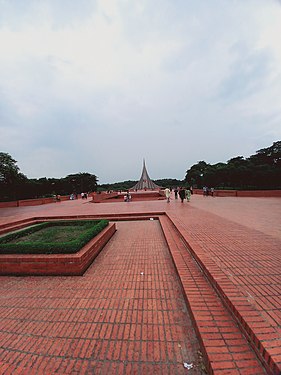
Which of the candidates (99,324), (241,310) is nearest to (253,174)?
(241,310)

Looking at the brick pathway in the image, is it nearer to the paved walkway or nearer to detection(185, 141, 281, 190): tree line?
the paved walkway

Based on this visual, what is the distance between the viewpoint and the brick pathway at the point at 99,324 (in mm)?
1658

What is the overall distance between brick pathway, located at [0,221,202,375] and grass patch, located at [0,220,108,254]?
1.67 feet

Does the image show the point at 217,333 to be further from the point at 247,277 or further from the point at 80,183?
the point at 80,183

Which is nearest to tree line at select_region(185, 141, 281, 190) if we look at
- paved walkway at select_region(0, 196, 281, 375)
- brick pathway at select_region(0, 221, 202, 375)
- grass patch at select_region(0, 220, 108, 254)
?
paved walkway at select_region(0, 196, 281, 375)

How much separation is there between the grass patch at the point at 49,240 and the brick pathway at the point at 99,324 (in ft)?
1.67

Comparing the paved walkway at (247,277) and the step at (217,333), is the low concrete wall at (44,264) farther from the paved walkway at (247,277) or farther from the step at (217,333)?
the step at (217,333)

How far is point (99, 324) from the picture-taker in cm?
213

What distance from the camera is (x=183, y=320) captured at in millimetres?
2131

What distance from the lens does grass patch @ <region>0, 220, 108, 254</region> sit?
144 inches

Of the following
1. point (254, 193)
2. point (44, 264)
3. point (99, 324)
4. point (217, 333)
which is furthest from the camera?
point (254, 193)

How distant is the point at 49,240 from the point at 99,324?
10.00 ft

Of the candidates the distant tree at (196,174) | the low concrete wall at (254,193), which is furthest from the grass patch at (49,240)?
the distant tree at (196,174)

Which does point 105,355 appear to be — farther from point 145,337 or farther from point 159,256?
point 159,256
